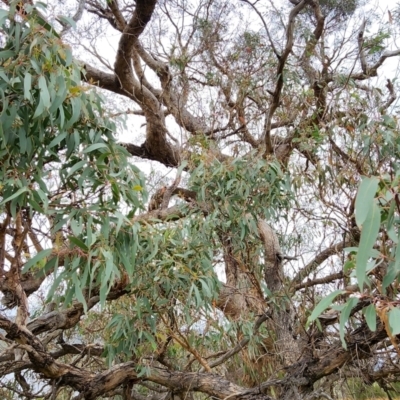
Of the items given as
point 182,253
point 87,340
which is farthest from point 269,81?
point 87,340

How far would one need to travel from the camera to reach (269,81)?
3.76 metres

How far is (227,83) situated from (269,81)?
352mm

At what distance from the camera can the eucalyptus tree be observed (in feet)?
4.18

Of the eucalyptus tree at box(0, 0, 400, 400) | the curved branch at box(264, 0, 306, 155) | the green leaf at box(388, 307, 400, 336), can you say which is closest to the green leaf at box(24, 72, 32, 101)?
the eucalyptus tree at box(0, 0, 400, 400)

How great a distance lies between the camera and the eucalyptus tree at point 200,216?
1.27 metres

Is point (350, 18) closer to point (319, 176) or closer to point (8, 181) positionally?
point (319, 176)

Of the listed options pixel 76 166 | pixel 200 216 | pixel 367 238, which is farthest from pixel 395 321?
pixel 200 216

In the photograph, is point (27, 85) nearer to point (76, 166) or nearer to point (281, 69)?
point (76, 166)

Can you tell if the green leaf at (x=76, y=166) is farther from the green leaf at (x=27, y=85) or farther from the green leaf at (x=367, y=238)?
the green leaf at (x=367, y=238)

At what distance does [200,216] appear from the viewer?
2699 mm

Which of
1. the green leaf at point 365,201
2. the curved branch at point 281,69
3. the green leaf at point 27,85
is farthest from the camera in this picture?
the curved branch at point 281,69

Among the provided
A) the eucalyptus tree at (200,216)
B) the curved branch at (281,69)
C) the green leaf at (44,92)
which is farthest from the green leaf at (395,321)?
the curved branch at (281,69)

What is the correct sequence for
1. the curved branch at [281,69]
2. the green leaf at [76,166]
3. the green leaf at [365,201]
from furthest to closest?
the curved branch at [281,69]
the green leaf at [76,166]
the green leaf at [365,201]

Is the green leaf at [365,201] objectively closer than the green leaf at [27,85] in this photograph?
Yes
